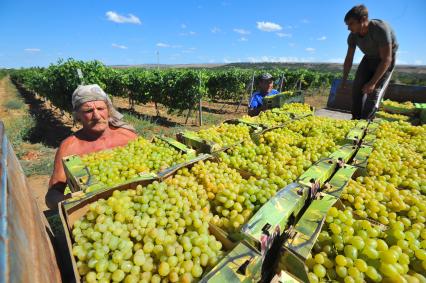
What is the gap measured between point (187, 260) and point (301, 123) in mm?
3079

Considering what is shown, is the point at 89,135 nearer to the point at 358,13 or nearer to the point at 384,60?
the point at 358,13

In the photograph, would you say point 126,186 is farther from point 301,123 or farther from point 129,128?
point 301,123

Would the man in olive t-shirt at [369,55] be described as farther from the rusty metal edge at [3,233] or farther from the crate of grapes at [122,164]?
the rusty metal edge at [3,233]

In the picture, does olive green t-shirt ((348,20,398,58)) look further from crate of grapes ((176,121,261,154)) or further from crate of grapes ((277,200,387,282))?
crate of grapes ((277,200,387,282))

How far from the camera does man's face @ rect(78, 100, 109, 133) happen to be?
281cm

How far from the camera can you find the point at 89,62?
12.3 m

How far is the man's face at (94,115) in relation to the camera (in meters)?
2.81

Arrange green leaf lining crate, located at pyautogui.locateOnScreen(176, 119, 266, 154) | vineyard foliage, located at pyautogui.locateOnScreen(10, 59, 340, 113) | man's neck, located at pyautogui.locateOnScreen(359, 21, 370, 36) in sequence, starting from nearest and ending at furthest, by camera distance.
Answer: green leaf lining crate, located at pyautogui.locateOnScreen(176, 119, 266, 154) < man's neck, located at pyautogui.locateOnScreen(359, 21, 370, 36) < vineyard foliage, located at pyautogui.locateOnScreen(10, 59, 340, 113)

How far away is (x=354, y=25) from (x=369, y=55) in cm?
81

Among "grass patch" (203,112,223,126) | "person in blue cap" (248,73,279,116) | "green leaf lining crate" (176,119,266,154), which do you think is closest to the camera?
"green leaf lining crate" (176,119,266,154)

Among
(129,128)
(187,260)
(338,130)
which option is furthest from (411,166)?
(129,128)

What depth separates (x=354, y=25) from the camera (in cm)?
413

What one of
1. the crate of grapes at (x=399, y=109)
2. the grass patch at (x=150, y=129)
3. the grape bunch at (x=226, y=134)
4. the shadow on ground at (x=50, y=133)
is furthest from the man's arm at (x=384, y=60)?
the shadow on ground at (x=50, y=133)

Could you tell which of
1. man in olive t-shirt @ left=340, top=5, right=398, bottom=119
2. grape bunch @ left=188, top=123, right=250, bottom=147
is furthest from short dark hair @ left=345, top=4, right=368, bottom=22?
grape bunch @ left=188, top=123, right=250, bottom=147
